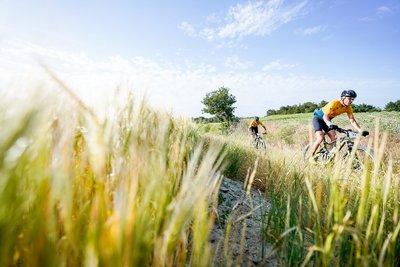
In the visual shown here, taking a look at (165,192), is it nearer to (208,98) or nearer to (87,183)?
(87,183)

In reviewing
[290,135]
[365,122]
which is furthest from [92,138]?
[365,122]

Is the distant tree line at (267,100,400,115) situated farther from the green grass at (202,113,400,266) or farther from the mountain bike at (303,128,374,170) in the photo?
the green grass at (202,113,400,266)

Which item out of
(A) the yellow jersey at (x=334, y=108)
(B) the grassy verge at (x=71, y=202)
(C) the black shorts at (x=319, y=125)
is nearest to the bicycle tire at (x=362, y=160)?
(B) the grassy verge at (x=71, y=202)

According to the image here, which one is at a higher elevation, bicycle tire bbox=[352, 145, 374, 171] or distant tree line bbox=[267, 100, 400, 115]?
distant tree line bbox=[267, 100, 400, 115]

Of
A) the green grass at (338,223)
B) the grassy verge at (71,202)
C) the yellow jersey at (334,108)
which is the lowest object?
the green grass at (338,223)

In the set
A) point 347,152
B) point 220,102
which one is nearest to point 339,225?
point 347,152

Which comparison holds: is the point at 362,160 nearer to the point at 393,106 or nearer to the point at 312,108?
the point at 393,106

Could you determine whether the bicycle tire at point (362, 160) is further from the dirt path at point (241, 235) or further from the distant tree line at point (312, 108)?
the distant tree line at point (312, 108)

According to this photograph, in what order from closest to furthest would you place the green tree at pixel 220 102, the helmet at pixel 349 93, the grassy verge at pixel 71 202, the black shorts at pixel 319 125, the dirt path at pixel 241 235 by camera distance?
the grassy verge at pixel 71 202 → the dirt path at pixel 241 235 → the helmet at pixel 349 93 → the black shorts at pixel 319 125 → the green tree at pixel 220 102

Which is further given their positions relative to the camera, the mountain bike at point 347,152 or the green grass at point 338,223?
the mountain bike at point 347,152

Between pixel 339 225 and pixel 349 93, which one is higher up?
pixel 349 93

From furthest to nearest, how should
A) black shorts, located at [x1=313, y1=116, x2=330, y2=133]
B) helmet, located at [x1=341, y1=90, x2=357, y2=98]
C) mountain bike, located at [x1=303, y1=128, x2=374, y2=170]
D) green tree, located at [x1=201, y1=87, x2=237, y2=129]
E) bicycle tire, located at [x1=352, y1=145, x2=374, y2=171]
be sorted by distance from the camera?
green tree, located at [x1=201, y1=87, x2=237, y2=129] < black shorts, located at [x1=313, y1=116, x2=330, y2=133] < helmet, located at [x1=341, y1=90, x2=357, y2=98] < mountain bike, located at [x1=303, y1=128, x2=374, y2=170] < bicycle tire, located at [x1=352, y1=145, x2=374, y2=171]

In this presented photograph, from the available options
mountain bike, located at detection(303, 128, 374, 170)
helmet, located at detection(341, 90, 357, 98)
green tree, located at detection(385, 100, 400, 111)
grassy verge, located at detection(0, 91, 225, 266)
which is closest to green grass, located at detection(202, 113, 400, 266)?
grassy verge, located at detection(0, 91, 225, 266)

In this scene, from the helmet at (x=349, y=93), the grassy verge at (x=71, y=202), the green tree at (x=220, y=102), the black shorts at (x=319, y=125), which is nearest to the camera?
the grassy verge at (x=71, y=202)
